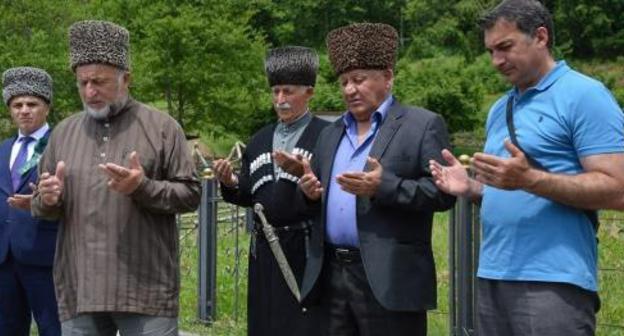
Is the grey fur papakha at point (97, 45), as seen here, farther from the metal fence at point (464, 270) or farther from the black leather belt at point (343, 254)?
the metal fence at point (464, 270)

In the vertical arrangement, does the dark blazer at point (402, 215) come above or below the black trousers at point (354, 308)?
above

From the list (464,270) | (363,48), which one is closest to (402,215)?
(363,48)

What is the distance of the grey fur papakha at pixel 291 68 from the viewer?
4832 mm

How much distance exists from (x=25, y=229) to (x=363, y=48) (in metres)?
2.22

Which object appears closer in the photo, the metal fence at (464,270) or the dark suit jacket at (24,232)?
the dark suit jacket at (24,232)

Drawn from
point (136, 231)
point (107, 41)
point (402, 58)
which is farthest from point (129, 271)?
point (402, 58)

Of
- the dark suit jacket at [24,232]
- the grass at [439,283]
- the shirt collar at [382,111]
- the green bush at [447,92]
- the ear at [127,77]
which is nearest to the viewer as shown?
the shirt collar at [382,111]

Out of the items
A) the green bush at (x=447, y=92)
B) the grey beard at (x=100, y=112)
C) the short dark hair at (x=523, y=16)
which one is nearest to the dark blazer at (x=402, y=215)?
the short dark hair at (x=523, y=16)

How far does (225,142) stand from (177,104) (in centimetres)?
263

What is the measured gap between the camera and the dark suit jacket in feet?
16.6

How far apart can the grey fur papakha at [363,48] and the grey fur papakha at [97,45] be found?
962mm

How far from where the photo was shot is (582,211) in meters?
3.33

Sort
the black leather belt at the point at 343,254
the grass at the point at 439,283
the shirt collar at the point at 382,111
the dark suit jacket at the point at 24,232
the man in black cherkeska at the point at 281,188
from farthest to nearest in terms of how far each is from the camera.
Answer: the grass at the point at 439,283
the dark suit jacket at the point at 24,232
the man in black cherkeska at the point at 281,188
the shirt collar at the point at 382,111
the black leather belt at the point at 343,254

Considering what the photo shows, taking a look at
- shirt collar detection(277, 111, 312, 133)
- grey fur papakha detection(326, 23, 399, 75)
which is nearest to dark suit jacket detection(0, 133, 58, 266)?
shirt collar detection(277, 111, 312, 133)
